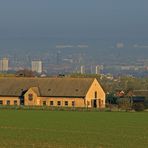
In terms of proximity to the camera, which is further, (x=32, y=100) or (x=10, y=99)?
(x=10, y=99)

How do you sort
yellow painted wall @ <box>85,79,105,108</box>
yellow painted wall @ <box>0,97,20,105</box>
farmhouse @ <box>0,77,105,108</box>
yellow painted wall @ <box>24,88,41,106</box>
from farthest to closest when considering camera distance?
1. yellow painted wall @ <box>85,79,105,108</box>
2. yellow painted wall @ <box>0,97,20,105</box>
3. farmhouse @ <box>0,77,105,108</box>
4. yellow painted wall @ <box>24,88,41,106</box>

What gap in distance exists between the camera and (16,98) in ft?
Result: 313

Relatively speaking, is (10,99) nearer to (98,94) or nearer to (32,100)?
(32,100)

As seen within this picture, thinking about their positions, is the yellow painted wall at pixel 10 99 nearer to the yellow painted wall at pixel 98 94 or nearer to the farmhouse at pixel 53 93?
the farmhouse at pixel 53 93

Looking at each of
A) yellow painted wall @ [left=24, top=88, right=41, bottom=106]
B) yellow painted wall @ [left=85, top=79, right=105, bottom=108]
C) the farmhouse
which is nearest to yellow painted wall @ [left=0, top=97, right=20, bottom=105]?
the farmhouse

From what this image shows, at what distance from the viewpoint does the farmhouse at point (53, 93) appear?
309ft

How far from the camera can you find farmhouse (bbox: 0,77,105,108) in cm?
9419

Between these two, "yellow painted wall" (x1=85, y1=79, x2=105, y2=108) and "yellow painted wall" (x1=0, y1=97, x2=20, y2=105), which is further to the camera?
"yellow painted wall" (x1=85, y1=79, x2=105, y2=108)

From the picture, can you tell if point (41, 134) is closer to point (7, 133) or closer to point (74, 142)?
point (7, 133)

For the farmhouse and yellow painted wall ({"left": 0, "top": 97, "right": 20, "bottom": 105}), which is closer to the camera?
the farmhouse

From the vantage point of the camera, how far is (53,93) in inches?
3738

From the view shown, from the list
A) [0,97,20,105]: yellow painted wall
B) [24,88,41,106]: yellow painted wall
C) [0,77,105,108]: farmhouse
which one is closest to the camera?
[24,88,41,106]: yellow painted wall

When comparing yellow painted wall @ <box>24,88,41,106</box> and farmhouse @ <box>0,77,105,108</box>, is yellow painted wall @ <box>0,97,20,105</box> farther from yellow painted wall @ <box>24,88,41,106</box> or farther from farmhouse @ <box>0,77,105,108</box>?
yellow painted wall @ <box>24,88,41,106</box>

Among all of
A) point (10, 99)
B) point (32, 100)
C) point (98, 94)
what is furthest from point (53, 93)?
point (98, 94)
